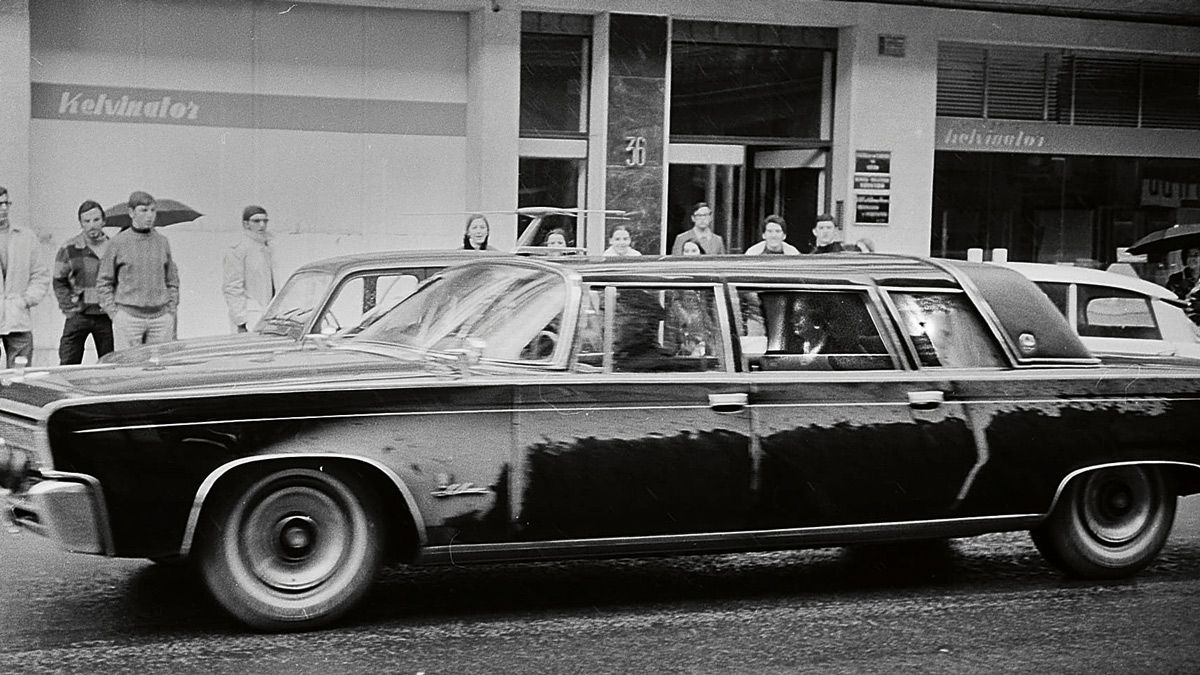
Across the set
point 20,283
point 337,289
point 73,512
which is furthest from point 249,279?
point 73,512

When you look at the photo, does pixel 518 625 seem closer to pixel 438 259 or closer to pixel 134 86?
pixel 438 259

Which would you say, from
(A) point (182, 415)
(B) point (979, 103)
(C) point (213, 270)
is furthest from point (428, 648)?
(B) point (979, 103)

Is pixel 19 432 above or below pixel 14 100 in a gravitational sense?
below

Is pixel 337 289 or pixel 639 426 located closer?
pixel 639 426

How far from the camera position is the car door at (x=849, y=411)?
6.89 metres

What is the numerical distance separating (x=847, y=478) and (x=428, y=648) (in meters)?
1.95

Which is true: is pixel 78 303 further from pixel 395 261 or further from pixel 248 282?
pixel 395 261

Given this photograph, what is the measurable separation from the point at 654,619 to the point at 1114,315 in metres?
6.92

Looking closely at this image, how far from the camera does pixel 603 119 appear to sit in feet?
57.1

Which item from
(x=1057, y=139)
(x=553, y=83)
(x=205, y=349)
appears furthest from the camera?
(x=1057, y=139)

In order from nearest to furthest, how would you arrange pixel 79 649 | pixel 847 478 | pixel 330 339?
pixel 79 649
pixel 847 478
pixel 330 339

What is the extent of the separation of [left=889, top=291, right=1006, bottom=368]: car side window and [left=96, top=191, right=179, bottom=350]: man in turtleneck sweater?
22.6 ft

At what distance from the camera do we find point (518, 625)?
21.4 ft

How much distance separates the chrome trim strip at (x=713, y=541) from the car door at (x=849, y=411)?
0.04 metres
